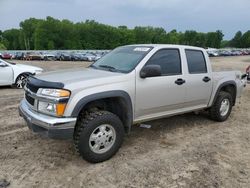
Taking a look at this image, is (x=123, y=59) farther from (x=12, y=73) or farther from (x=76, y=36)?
(x=76, y=36)

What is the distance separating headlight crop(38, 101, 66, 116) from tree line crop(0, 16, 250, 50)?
10922 centimetres

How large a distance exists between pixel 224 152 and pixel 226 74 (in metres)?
2.25

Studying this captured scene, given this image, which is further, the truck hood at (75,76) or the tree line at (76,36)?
the tree line at (76,36)

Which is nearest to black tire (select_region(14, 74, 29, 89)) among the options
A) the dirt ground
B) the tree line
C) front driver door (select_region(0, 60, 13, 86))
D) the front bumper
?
front driver door (select_region(0, 60, 13, 86))

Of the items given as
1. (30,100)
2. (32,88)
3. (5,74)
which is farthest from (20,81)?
(32,88)

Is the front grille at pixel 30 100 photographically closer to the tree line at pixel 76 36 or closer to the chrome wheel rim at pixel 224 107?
the chrome wheel rim at pixel 224 107

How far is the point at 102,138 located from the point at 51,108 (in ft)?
2.92

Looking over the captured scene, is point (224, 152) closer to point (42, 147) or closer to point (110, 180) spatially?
point (110, 180)

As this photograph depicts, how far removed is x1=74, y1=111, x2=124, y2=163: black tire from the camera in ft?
13.1

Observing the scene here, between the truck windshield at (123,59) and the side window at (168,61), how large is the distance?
19 cm

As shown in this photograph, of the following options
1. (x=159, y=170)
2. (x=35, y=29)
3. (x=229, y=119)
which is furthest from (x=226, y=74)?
(x=35, y=29)

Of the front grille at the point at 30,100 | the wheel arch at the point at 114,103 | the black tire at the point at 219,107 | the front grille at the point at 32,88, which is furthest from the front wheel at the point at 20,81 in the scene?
the black tire at the point at 219,107

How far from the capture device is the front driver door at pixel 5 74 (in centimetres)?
1052

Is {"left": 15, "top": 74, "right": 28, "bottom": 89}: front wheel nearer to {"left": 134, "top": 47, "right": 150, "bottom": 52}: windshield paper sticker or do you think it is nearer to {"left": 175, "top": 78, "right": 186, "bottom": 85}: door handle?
{"left": 134, "top": 47, "right": 150, "bottom": 52}: windshield paper sticker
